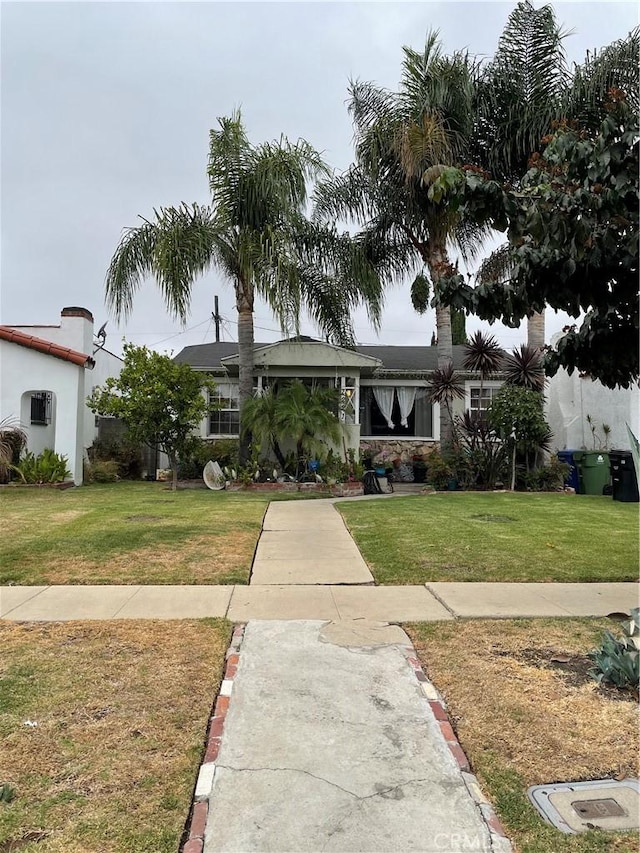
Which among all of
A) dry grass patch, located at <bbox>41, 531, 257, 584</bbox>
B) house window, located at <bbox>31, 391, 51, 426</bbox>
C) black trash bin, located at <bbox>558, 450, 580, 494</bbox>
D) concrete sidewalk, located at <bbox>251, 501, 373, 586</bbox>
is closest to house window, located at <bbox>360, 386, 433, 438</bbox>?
black trash bin, located at <bbox>558, 450, 580, 494</bbox>

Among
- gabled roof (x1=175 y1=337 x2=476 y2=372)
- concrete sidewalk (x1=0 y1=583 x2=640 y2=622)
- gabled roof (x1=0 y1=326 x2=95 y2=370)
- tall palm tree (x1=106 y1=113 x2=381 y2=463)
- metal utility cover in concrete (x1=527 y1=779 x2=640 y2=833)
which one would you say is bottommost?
metal utility cover in concrete (x1=527 y1=779 x2=640 y2=833)

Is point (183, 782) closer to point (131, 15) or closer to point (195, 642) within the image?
point (195, 642)

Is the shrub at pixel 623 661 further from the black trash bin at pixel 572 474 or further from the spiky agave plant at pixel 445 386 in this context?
the black trash bin at pixel 572 474

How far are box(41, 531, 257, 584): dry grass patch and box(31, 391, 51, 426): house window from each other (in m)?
10.7

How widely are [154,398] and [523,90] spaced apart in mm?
12086

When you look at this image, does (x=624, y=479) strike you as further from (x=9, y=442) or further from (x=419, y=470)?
(x=9, y=442)

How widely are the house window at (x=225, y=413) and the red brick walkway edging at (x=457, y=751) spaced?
14.3 m

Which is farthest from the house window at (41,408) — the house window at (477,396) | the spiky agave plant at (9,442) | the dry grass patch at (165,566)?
the house window at (477,396)

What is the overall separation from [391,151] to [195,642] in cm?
1372

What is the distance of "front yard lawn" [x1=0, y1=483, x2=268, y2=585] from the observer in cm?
632

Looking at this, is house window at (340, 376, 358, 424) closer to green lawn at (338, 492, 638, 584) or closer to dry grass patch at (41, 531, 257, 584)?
green lawn at (338, 492, 638, 584)

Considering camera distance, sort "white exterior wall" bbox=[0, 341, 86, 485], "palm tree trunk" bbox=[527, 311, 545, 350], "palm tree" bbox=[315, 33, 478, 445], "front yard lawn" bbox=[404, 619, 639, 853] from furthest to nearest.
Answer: "palm tree trunk" bbox=[527, 311, 545, 350] → "white exterior wall" bbox=[0, 341, 86, 485] → "palm tree" bbox=[315, 33, 478, 445] → "front yard lawn" bbox=[404, 619, 639, 853]

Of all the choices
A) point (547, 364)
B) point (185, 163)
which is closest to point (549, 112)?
point (185, 163)

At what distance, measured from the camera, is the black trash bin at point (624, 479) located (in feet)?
41.7
